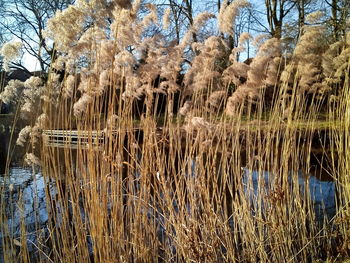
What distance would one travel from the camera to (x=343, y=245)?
4.88ft

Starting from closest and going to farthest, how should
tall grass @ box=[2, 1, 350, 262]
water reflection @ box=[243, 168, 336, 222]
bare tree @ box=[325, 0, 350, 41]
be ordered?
tall grass @ box=[2, 1, 350, 262] < water reflection @ box=[243, 168, 336, 222] < bare tree @ box=[325, 0, 350, 41]

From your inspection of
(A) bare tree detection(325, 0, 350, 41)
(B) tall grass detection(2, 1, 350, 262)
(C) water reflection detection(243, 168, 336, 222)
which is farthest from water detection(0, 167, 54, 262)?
(A) bare tree detection(325, 0, 350, 41)

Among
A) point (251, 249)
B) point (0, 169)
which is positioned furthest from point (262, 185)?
point (0, 169)

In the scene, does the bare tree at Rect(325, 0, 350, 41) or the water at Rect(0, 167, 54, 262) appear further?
the bare tree at Rect(325, 0, 350, 41)

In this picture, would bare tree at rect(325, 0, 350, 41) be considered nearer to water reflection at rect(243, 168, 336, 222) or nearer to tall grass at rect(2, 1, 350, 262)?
water reflection at rect(243, 168, 336, 222)

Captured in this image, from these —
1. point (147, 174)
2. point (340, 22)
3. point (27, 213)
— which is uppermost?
point (340, 22)

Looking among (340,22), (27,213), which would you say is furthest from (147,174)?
(340,22)

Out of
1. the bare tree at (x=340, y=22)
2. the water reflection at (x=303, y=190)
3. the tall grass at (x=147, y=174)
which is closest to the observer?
the tall grass at (x=147, y=174)

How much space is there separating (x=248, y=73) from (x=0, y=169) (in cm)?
461

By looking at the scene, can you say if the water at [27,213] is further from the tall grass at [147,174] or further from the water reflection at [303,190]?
the water reflection at [303,190]

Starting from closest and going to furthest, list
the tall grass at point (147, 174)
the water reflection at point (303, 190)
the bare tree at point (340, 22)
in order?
the tall grass at point (147, 174) < the water reflection at point (303, 190) < the bare tree at point (340, 22)

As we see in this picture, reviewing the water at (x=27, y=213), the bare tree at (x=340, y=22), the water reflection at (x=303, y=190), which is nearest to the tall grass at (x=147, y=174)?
the water reflection at (x=303, y=190)

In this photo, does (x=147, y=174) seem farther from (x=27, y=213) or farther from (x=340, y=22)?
(x=340, y=22)

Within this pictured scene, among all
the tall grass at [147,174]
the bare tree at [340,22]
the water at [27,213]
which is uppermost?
the bare tree at [340,22]
